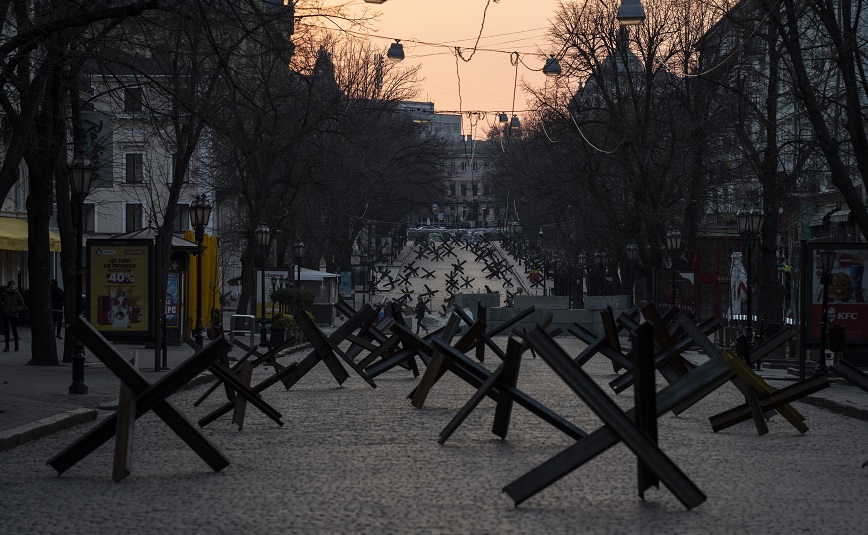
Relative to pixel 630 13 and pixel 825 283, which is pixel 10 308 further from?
pixel 825 283

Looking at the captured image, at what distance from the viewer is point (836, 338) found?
2283 cm

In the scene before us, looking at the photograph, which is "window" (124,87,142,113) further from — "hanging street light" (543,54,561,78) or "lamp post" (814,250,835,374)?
"hanging street light" (543,54,561,78)

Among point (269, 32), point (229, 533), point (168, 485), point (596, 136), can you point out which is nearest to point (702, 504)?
point (229, 533)

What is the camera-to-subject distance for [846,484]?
956cm

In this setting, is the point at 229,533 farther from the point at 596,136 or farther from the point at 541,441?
the point at 596,136

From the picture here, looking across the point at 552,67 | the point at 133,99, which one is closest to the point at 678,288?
the point at 552,67

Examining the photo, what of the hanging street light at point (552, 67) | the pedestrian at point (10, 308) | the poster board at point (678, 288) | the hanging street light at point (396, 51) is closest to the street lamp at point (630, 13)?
the hanging street light at point (396, 51)

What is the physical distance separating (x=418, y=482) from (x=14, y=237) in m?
36.9

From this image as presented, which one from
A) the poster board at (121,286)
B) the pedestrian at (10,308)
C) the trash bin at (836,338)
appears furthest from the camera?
the pedestrian at (10,308)

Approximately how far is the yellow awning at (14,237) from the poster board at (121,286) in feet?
53.7

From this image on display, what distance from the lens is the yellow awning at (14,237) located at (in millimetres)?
43250

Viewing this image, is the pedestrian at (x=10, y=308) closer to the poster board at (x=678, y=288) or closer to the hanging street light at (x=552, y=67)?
the poster board at (x=678, y=288)

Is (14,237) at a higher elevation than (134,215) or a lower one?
lower

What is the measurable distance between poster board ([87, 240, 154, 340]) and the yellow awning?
53.7 ft
